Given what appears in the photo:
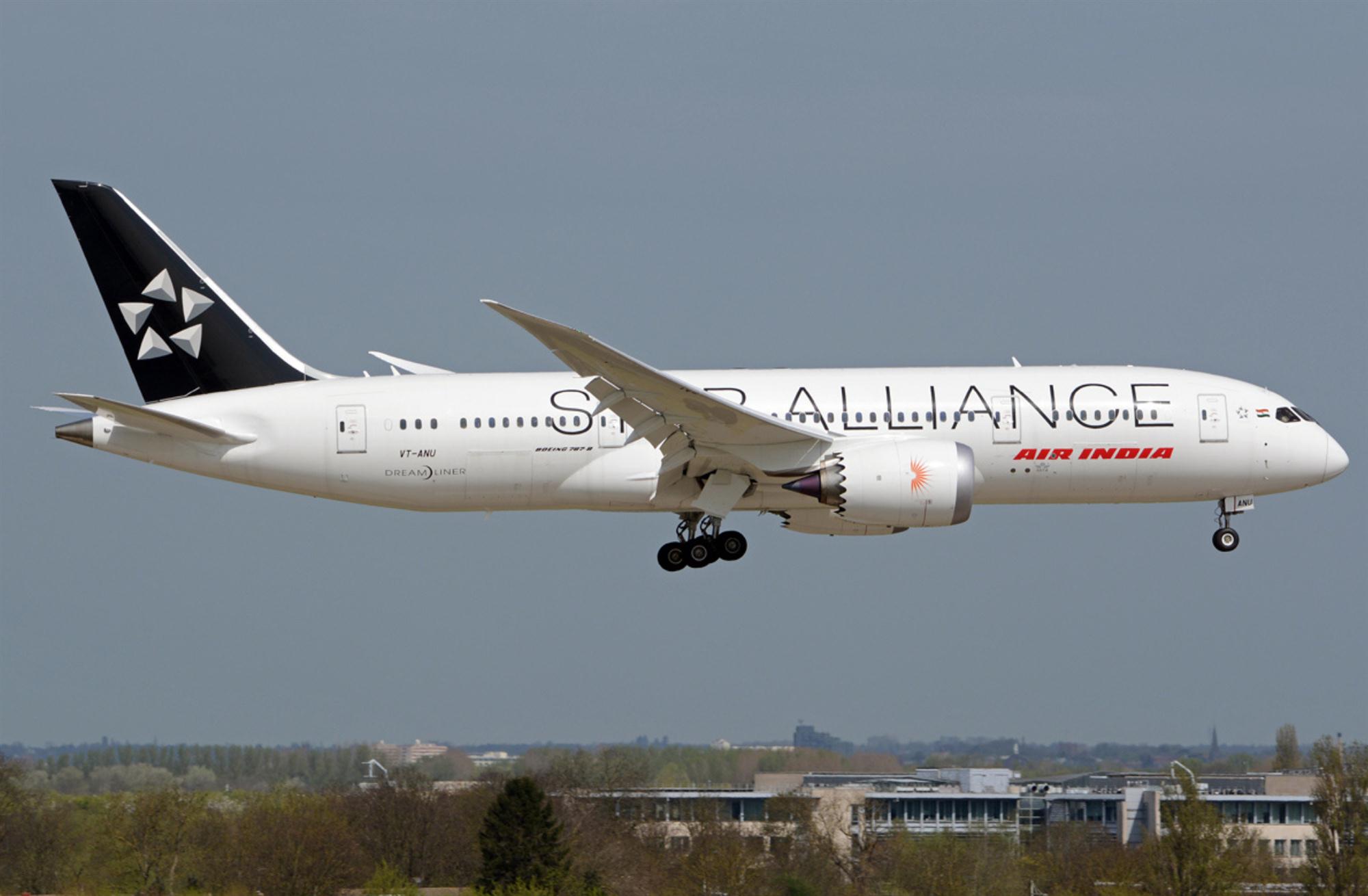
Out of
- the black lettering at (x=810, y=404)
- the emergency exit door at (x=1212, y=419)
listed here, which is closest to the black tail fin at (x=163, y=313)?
the black lettering at (x=810, y=404)

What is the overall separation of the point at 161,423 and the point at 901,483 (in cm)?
1525

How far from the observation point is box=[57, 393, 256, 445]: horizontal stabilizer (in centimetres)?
3678

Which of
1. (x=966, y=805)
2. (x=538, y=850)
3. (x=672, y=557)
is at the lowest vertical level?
(x=538, y=850)

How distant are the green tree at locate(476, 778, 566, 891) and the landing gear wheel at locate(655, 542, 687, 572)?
1459cm

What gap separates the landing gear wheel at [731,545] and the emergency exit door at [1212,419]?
10.1 meters

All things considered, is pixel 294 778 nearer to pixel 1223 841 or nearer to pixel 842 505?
pixel 1223 841

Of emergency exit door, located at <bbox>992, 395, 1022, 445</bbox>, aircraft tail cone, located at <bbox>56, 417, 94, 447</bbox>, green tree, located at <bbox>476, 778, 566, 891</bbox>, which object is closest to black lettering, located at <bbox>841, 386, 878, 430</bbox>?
emergency exit door, located at <bbox>992, 395, 1022, 445</bbox>

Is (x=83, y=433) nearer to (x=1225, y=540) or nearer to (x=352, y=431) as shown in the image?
(x=352, y=431)

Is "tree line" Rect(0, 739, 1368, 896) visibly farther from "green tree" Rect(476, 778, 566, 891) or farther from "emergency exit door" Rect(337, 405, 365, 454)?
"emergency exit door" Rect(337, 405, 365, 454)

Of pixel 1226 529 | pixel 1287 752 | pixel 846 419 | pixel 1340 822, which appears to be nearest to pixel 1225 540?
pixel 1226 529

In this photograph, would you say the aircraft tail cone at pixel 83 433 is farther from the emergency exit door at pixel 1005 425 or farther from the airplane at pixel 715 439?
the emergency exit door at pixel 1005 425

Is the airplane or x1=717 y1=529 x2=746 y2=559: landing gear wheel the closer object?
the airplane

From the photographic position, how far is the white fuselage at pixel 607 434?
37.9 metres

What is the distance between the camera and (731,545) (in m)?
39.8
